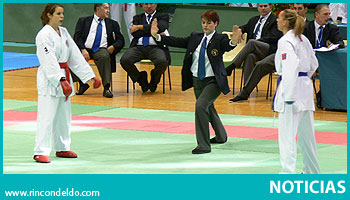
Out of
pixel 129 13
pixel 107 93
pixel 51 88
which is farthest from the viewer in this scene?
pixel 129 13

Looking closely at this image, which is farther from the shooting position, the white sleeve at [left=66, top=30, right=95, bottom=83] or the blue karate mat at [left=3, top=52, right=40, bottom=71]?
the blue karate mat at [left=3, top=52, right=40, bottom=71]

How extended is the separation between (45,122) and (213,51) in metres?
2.35

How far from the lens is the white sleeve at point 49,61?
9.22m

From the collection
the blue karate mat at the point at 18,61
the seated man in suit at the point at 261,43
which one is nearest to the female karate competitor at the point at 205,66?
the seated man in suit at the point at 261,43

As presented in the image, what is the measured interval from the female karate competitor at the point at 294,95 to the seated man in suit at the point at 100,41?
22.2 feet

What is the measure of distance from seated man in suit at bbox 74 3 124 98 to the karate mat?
4.44 ft

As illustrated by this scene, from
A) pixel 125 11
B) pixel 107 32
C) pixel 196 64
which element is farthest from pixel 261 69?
pixel 125 11

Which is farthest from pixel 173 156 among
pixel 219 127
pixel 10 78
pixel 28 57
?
pixel 28 57

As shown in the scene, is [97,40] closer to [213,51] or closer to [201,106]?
[213,51]

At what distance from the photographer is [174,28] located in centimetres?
2098

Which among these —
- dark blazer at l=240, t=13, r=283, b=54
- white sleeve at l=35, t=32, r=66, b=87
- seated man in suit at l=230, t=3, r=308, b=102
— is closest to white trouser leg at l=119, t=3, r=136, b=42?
dark blazer at l=240, t=13, r=283, b=54

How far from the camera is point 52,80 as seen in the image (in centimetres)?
923

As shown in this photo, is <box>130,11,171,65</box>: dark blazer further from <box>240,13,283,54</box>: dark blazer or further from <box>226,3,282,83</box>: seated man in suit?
<box>240,13,283,54</box>: dark blazer

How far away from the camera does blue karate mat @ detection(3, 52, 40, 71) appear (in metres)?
18.5
